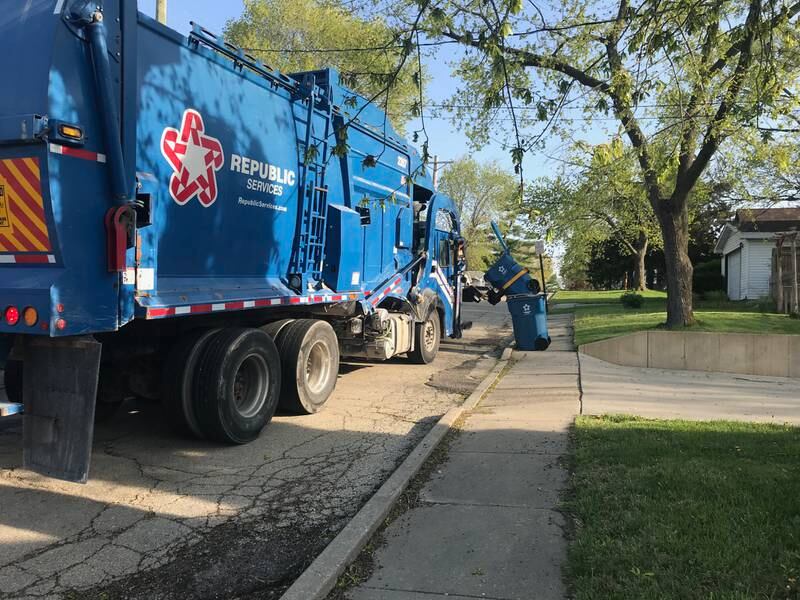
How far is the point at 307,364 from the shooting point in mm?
7559

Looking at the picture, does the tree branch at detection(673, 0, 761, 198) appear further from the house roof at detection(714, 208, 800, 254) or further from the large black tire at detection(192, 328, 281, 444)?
the house roof at detection(714, 208, 800, 254)

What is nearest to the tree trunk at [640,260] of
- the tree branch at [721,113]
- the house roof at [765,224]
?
the house roof at [765,224]

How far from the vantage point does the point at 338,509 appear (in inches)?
186

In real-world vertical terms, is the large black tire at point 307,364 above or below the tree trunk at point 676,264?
below

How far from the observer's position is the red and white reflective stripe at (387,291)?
31.7 ft

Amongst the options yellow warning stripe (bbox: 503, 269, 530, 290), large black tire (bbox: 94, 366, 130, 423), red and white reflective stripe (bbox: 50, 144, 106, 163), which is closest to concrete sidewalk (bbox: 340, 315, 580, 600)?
large black tire (bbox: 94, 366, 130, 423)

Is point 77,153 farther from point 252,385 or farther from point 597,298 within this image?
point 597,298

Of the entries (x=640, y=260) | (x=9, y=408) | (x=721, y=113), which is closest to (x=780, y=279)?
(x=721, y=113)

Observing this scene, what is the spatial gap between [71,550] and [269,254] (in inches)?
144

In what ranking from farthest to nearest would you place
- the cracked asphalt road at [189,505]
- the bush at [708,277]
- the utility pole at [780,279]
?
1. the bush at [708,277]
2. the utility pole at [780,279]
3. the cracked asphalt road at [189,505]

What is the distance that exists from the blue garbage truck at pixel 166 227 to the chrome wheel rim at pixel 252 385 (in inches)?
0.9

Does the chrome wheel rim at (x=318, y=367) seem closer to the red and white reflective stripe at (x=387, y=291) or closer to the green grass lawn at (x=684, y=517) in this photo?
the red and white reflective stripe at (x=387, y=291)

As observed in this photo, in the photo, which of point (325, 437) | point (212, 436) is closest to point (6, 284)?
point (212, 436)

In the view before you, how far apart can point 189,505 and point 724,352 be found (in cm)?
1064
